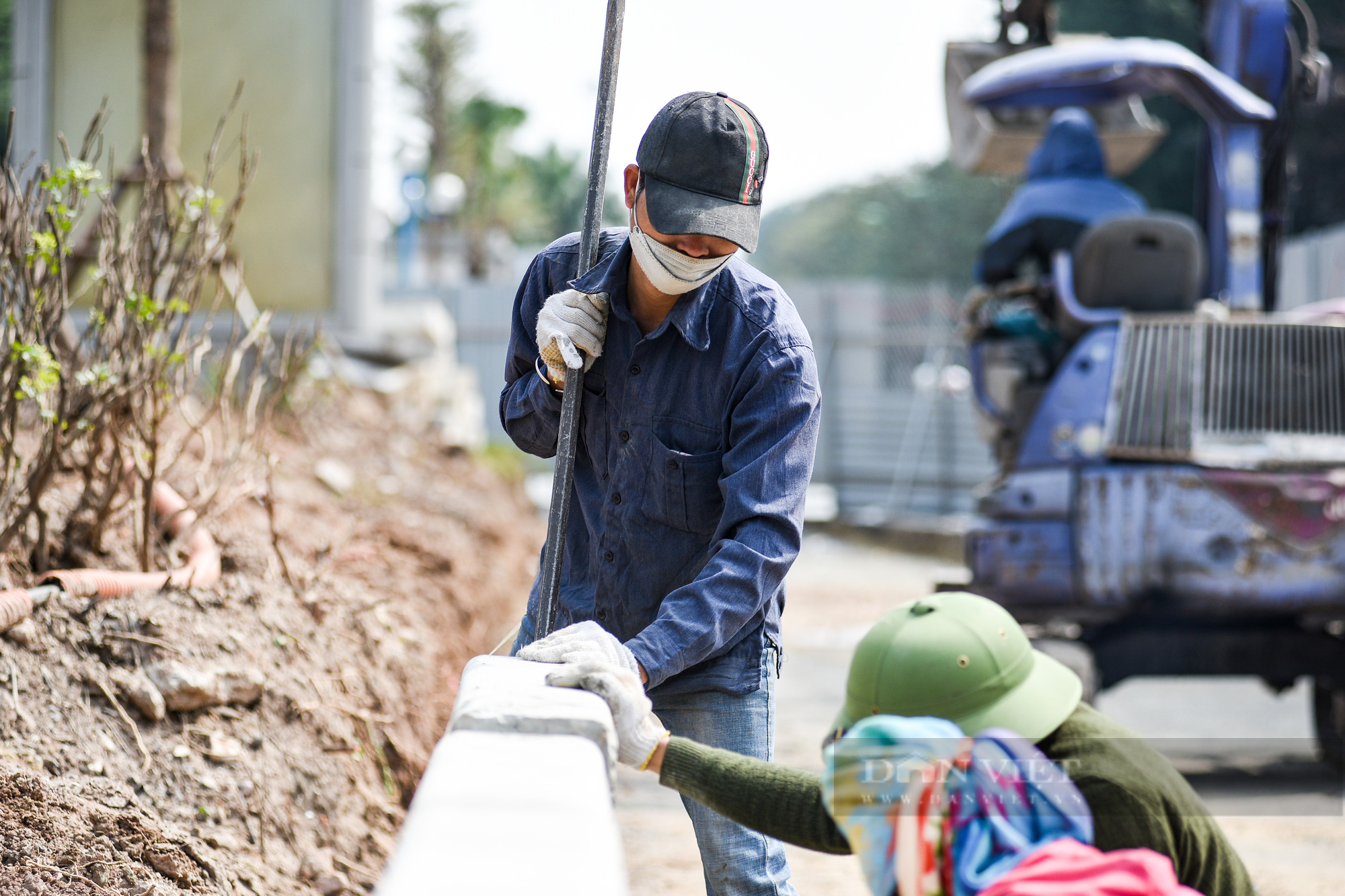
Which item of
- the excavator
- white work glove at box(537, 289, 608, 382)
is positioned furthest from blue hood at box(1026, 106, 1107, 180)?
white work glove at box(537, 289, 608, 382)

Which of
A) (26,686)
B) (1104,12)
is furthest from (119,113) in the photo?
(1104,12)

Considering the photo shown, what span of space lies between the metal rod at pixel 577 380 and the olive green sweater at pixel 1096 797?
1.95ft

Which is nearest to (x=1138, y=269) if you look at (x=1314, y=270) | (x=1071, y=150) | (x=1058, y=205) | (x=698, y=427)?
(x=1058, y=205)

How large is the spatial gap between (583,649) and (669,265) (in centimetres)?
86

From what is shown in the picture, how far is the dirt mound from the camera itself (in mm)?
2756

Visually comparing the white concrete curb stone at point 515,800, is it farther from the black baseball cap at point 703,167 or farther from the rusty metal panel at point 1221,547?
the rusty metal panel at point 1221,547

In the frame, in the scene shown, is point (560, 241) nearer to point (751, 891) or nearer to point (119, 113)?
point (751, 891)

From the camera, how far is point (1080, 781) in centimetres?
204

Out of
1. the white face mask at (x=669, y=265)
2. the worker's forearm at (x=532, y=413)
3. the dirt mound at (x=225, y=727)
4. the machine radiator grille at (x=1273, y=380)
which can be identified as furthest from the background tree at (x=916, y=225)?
the white face mask at (x=669, y=265)

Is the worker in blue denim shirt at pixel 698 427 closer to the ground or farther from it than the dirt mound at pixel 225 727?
farther from it

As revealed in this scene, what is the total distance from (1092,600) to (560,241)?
359 cm

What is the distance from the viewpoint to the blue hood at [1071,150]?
7066 mm

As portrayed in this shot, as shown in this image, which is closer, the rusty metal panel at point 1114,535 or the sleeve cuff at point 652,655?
the sleeve cuff at point 652,655

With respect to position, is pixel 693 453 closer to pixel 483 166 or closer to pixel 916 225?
pixel 916 225
